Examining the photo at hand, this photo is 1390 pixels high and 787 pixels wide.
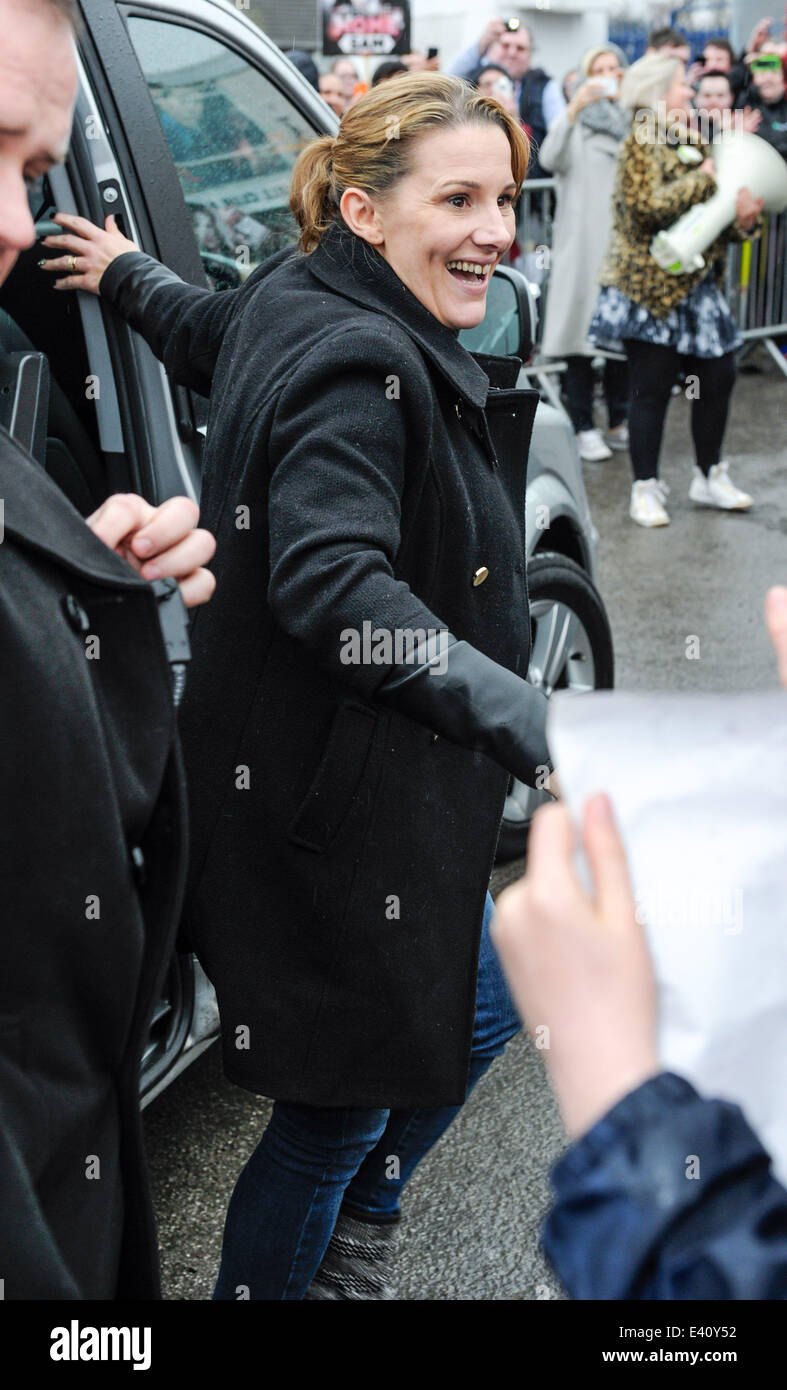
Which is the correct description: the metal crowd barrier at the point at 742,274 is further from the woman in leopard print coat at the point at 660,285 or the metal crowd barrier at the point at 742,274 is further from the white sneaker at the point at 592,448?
the woman in leopard print coat at the point at 660,285

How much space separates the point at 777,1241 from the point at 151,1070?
1.68 m

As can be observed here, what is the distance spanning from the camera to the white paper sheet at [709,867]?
78cm

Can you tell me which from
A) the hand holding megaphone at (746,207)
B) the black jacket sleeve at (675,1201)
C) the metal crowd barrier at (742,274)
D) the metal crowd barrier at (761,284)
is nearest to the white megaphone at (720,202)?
the hand holding megaphone at (746,207)

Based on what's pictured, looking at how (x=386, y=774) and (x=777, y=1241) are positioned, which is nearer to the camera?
(x=777, y=1241)

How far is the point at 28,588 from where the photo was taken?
123 centimetres

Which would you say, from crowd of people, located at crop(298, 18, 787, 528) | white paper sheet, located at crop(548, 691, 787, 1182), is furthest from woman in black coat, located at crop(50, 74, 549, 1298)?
crowd of people, located at crop(298, 18, 787, 528)

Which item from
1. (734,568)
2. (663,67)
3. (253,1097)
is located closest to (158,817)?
(253,1097)

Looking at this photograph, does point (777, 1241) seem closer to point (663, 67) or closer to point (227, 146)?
point (227, 146)

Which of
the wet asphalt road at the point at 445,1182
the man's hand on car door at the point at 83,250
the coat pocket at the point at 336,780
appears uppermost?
the man's hand on car door at the point at 83,250

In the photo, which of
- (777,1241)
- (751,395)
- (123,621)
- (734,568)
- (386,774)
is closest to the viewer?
(777,1241)

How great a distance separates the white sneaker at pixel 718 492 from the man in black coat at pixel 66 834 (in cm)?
618

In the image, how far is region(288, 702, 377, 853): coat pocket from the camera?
1.91 m
